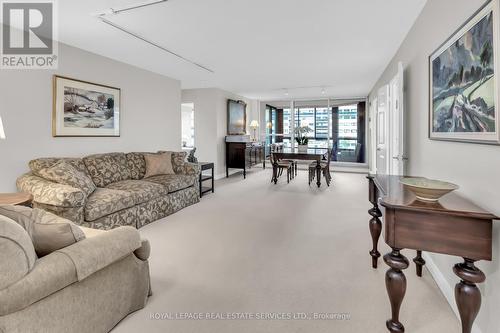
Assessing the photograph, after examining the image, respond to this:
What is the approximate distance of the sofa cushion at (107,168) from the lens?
3.69 meters

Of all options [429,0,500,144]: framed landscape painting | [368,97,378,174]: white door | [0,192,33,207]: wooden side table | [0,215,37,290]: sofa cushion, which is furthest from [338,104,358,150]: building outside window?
[0,215,37,290]: sofa cushion

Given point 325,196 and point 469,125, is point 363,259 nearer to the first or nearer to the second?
point 469,125

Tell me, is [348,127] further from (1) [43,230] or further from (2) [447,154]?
(1) [43,230]

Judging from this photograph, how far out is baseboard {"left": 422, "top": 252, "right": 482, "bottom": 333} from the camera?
177cm

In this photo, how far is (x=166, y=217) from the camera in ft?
12.8

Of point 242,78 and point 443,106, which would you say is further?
point 242,78

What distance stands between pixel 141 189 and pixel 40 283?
7.98ft

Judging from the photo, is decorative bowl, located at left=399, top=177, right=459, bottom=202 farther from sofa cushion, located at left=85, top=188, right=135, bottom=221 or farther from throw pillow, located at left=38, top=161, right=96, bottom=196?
throw pillow, located at left=38, top=161, right=96, bottom=196

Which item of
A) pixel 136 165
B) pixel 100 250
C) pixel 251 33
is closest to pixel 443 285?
pixel 100 250

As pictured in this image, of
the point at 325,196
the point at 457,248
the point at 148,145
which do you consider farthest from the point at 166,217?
the point at 457,248

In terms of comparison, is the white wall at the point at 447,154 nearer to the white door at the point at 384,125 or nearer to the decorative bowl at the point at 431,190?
the decorative bowl at the point at 431,190

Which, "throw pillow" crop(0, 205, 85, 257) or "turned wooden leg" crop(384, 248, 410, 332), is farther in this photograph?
"turned wooden leg" crop(384, 248, 410, 332)

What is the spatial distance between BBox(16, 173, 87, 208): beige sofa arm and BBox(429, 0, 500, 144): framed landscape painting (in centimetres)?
334

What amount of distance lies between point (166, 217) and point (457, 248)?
11.2ft
